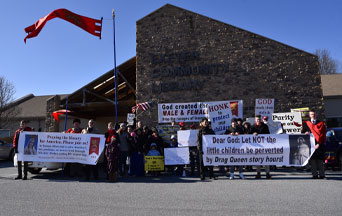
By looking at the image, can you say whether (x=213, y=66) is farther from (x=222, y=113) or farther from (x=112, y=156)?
(x=112, y=156)

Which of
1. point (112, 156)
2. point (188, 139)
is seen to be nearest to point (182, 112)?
point (188, 139)

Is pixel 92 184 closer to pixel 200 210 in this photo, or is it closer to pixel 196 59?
pixel 200 210

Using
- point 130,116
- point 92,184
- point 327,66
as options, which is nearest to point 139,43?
point 130,116

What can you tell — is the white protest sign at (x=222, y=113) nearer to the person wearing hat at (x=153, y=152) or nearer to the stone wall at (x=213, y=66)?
the stone wall at (x=213, y=66)

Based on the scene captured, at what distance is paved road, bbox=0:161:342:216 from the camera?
14.6 feet

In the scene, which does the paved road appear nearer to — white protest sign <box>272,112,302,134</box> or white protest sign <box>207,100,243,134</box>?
white protest sign <box>272,112,302,134</box>

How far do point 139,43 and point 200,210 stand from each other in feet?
35.5

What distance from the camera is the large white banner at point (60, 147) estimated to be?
8.41 metres

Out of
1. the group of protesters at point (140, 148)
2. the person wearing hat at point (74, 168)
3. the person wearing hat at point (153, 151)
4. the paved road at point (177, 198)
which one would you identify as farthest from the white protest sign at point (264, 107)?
the person wearing hat at point (74, 168)

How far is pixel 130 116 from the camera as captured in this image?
Answer: 1191 centimetres

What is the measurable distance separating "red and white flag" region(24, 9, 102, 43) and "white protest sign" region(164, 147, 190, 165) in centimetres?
716

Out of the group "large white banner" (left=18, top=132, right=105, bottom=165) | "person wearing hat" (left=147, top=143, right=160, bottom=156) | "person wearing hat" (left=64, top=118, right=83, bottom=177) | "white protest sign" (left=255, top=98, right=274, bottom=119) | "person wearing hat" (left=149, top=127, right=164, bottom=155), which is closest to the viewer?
"large white banner" (left=18, top=132, right=105, bottom=165)

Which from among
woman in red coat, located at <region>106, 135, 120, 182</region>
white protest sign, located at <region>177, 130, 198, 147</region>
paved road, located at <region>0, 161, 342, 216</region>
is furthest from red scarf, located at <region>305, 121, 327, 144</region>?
woman in red coat, located at <region>106, 135, 120, 182</region>

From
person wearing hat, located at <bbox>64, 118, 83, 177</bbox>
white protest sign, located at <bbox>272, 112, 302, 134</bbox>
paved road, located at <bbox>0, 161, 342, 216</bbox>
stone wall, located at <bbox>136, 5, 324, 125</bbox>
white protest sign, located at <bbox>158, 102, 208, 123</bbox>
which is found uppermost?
stone wall, located at <bbox>136, 5, 324, 125</bbox>
